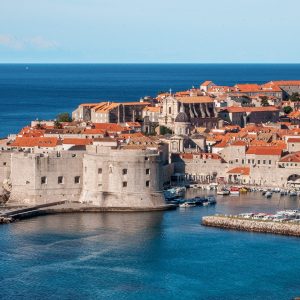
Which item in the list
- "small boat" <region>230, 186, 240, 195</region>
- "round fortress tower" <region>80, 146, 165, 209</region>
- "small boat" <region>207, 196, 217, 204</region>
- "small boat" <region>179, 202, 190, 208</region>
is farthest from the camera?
"small boat" <region>230, 186, 240, 195</region>

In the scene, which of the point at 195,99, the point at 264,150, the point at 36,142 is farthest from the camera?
the point at 195,99

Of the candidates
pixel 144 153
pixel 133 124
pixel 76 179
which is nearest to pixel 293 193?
pixel 144 153

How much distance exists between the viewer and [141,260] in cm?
3694

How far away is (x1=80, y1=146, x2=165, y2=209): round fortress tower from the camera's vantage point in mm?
45969

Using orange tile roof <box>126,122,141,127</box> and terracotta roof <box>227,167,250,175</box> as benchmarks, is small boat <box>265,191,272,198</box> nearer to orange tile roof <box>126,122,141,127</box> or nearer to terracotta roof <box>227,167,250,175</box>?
terracotta roof <box>227,167,250,175</box>

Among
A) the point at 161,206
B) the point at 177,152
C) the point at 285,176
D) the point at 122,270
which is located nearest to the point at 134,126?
the point at 177,152

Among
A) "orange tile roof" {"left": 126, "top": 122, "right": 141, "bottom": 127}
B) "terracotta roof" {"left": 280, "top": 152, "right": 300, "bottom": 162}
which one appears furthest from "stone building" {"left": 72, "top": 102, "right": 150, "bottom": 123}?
"terracotta roof" {"left": 280, "top": 152, "right": 300, "bottom": 162}

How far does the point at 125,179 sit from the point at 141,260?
9452 mm

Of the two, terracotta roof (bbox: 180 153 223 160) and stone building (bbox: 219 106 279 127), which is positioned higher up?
stone building (bbox: 219 106 279 127)

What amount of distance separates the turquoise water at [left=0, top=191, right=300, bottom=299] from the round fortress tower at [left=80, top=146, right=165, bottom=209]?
104cm

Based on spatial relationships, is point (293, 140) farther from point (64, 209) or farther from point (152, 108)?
point (152, 108)

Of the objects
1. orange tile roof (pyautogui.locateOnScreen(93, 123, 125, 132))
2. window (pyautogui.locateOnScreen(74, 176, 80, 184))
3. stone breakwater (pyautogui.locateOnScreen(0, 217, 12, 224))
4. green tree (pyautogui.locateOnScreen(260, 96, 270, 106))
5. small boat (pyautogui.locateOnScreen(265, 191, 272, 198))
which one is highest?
green tree (pyautogui.locateOnScreen(260, 96, 270, 106))

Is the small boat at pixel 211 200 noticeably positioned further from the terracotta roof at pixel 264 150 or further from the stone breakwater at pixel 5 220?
the stone breakwater at pixel 5 220

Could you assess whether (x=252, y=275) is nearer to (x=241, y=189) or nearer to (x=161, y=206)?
(x=161, y=206)
